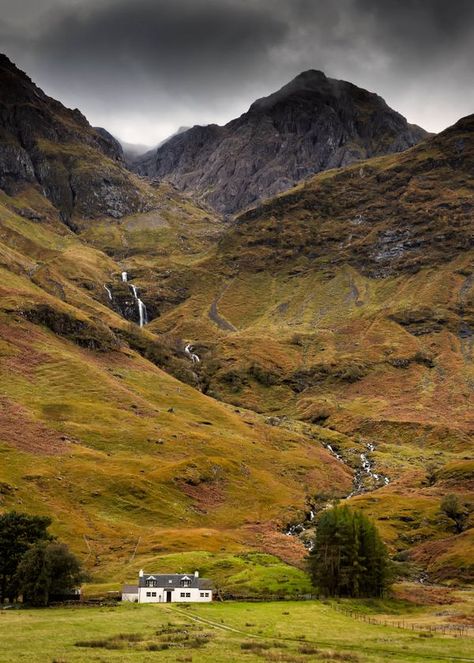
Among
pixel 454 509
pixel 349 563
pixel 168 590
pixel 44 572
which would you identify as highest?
pixel 454 509

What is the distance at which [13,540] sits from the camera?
95.9 meters

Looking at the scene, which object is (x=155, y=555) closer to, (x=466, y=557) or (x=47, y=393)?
(x=466, y=557)

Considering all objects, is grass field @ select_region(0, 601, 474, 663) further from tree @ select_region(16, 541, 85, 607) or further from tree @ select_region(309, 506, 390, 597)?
tree @ select_region(309, 506, 390, 597)

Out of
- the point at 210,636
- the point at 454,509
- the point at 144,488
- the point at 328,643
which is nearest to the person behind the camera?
the point at 328,643

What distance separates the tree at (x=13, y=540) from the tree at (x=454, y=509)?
8989 centimetres

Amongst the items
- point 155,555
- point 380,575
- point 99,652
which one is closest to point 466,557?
point 380,575

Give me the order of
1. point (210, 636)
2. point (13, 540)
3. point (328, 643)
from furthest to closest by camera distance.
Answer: point (13, 540) < point (210, 636) < point (328, 643)

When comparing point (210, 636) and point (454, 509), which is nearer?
point (210, 636)

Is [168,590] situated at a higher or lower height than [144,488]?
lower

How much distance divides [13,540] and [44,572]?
11.7 m

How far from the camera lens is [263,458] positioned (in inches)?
7785

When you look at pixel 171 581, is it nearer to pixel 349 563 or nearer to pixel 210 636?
pixel 349 563

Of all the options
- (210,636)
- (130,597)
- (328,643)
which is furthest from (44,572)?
(328,643)

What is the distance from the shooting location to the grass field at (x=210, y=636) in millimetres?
51781
